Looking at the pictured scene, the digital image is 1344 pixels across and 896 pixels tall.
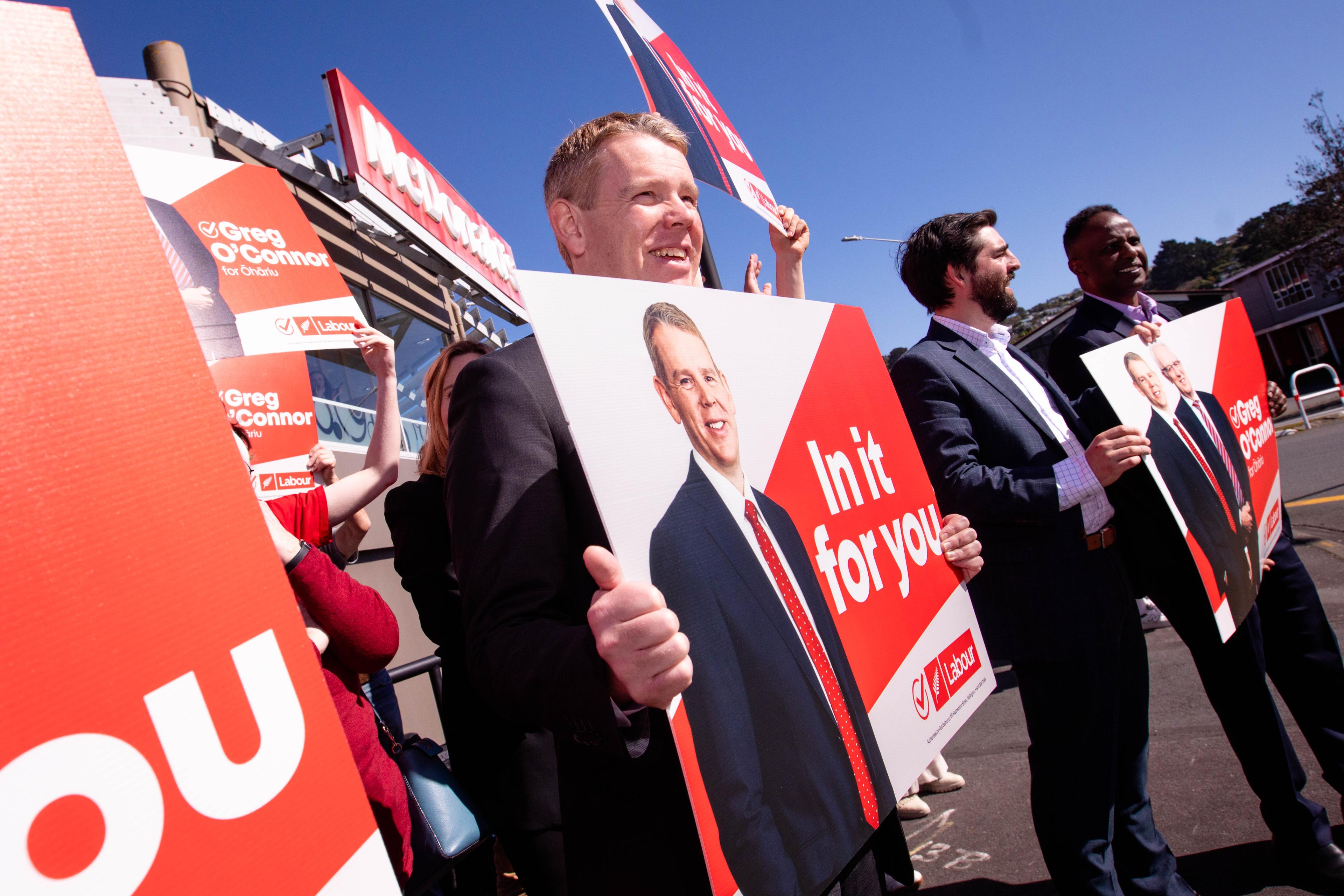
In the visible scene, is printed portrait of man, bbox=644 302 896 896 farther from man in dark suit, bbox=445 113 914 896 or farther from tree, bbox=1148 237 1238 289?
tree, bbox=1148 237 1238 289

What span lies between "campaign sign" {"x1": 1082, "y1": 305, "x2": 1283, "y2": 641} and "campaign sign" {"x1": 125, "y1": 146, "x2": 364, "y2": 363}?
246cm

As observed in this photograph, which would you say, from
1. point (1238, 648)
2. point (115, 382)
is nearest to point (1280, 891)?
point (1238, 648)

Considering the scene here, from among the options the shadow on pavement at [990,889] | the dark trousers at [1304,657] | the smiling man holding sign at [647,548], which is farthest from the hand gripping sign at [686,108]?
the shadow on pavement at [990,889]

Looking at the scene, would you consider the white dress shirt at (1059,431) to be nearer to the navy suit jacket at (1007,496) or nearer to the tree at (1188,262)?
the navy suit jacket at (1007,496)

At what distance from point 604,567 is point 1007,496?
154cm

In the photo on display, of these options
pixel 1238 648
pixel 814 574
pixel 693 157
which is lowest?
pixel 1238 648

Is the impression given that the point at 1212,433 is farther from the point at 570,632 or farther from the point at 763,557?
the point at 570,632

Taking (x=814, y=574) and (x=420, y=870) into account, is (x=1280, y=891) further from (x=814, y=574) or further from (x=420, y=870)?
(x=420, y=870)

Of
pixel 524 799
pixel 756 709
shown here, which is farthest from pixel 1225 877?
pixel 756 709

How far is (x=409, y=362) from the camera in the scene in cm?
1082

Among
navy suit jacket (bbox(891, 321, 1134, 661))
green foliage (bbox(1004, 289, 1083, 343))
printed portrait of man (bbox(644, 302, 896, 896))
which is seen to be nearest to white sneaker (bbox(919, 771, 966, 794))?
navy suit jacket (bbox(891, 321, 1134, 661))

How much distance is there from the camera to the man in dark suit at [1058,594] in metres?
1.90

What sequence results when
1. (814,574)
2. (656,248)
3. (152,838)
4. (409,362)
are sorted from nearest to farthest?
1. (152,838)
2. (814,574)
3. (656,248)
4. (409,362)

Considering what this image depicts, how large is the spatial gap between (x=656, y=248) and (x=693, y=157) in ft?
2.35
